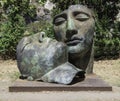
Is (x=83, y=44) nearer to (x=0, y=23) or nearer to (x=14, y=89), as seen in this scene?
(x=14, y=89)

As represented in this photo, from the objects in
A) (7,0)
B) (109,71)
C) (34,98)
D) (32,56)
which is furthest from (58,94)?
(7,0)

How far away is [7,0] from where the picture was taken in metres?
12.2

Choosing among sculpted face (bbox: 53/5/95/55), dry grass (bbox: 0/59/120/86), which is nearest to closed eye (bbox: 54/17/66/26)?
sculpted face (bbox: 53/5/95/55)

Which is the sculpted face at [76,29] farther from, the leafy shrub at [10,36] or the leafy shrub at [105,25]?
the leafy shrub at [10,36]

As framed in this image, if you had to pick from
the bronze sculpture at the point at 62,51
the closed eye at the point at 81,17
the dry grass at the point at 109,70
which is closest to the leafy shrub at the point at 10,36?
the dry grass at the point at 109,70

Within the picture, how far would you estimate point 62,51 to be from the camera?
5605 millimetres

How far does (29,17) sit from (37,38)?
7150mm

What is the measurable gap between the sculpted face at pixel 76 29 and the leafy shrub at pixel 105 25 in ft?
18.4

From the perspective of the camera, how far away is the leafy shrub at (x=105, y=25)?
1177 cm

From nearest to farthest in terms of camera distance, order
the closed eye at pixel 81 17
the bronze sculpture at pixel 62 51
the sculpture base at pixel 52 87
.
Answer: the sculpture base at pixel 52 87, the bronze sculpture at pixel 62 51, the closed eye at pixel 81 17

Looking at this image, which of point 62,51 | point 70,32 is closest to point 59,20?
point 70,32

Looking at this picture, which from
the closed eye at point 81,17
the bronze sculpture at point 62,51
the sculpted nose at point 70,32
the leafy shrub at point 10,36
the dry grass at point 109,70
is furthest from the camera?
the leafy shrub at point 10,36

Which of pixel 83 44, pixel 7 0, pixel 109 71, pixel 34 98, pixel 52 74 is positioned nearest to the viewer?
pixel 34 98

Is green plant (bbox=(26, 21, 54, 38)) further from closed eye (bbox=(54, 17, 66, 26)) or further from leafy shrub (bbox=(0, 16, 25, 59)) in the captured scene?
closed eye (bbox=(54, 17, 66, 26))
